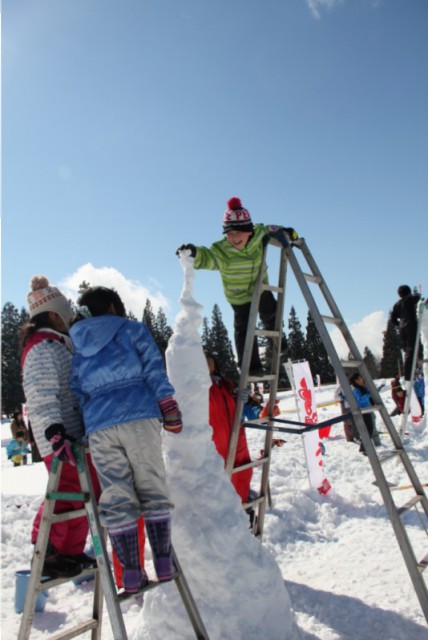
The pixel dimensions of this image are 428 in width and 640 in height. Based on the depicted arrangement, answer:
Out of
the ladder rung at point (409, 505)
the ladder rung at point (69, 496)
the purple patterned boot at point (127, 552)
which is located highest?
the ladder rung at point (69, 496)

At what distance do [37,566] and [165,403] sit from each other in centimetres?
110

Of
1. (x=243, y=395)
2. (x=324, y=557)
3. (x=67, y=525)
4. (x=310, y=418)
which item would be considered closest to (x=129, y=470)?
(x=67, y=525)

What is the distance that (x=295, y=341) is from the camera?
50.9 m

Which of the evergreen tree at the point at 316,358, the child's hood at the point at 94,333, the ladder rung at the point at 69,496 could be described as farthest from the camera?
the evergreen tree at the point at 316,358

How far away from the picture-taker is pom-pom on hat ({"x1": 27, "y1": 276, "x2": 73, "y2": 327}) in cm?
298

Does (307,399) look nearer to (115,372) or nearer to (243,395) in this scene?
(243,395)

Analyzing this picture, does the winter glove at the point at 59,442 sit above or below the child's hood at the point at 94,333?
below

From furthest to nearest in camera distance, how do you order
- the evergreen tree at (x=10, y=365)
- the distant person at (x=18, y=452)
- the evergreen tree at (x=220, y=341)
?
the evergreen tree at (x=220, y=341), the evergreen tree at (x=10, y=365), the distant person at (x=18, y=452)

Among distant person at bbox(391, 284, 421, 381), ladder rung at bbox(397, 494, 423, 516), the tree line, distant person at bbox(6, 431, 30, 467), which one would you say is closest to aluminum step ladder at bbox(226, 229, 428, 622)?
ladder rung at bbox(397, 494, 423, 516)

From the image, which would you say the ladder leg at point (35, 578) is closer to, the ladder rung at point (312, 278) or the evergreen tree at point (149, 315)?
the ladder rung at point (312, 278)

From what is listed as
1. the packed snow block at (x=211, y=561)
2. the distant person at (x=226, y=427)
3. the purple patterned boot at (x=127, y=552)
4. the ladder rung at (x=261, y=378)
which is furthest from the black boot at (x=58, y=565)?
the ladder rung at (x=261, y=378)

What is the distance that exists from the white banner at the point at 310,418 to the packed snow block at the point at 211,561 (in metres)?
3.79

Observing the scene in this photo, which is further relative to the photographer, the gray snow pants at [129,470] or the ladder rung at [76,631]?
the ladder rung at [76,631]

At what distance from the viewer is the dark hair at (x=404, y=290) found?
860 centimetres
